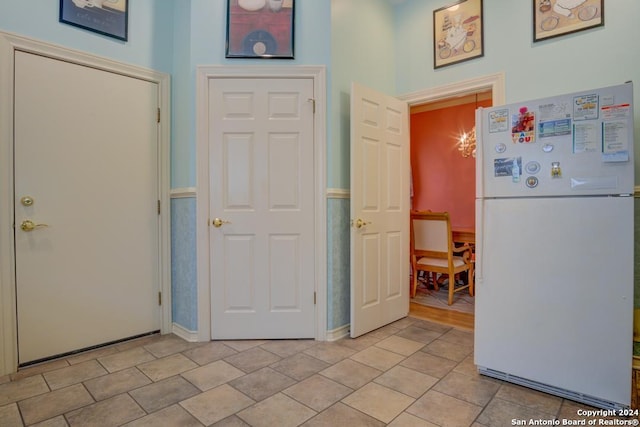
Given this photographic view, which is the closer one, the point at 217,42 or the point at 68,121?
the point at 68,121

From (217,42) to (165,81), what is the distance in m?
0.54

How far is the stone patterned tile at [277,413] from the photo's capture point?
5.15ft

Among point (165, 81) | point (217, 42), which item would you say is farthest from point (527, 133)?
point (165, 81)

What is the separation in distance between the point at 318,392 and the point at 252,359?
0.60 m

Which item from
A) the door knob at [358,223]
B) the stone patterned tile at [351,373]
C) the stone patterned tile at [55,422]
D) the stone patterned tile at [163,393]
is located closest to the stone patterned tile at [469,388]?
the stone patterned tile at [351,373]

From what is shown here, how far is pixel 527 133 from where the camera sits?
1.84 metres

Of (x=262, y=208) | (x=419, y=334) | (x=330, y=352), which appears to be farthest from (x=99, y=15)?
(x=419, y=334)

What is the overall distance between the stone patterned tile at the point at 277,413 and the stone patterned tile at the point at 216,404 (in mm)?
64

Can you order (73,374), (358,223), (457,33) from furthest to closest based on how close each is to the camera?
(457,33), (358,223), (73,374)

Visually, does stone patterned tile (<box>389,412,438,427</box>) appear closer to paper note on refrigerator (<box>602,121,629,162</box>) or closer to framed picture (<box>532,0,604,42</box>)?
paper note on refrigerator (<box>602,121,629,162</box>)

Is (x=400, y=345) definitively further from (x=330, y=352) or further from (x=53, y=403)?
(x=53, y=403)

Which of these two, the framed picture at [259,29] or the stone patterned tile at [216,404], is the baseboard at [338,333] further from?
the framed picture at [259,29]

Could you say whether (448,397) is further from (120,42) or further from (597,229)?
(120,42)

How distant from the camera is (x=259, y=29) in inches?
99.3
